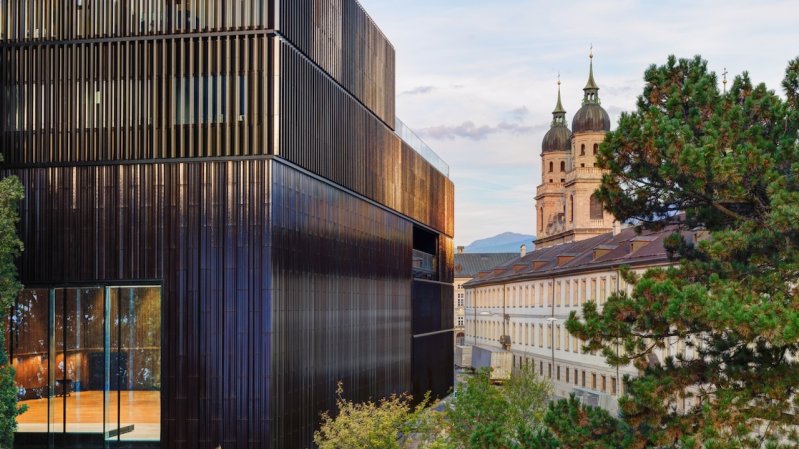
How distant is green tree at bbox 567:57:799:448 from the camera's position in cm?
1981

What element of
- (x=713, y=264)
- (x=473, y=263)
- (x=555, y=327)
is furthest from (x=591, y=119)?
(x=713, y=264)

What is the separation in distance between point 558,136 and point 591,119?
20920mm

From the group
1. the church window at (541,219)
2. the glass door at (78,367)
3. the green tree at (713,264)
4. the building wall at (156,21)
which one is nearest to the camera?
the green tree at (713,264)

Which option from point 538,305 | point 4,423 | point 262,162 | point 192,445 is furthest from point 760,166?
point 538,305

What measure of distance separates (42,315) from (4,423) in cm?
479

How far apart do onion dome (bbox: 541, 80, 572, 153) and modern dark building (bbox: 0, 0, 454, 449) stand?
130m

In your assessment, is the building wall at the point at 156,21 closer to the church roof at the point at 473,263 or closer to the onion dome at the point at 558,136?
the onion dome at the point at 558,136

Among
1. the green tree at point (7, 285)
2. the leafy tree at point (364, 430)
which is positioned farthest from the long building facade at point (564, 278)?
the green tree at point (7, 285)

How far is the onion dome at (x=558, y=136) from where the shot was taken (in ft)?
535

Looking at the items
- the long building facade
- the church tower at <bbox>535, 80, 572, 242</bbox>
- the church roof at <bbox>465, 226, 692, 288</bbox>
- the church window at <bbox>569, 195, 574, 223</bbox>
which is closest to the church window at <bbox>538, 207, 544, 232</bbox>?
the long building facade

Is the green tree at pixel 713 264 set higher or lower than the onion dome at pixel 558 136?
lower

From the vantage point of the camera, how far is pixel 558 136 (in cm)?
16288

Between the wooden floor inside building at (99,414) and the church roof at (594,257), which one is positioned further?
the church roof at (594,257)

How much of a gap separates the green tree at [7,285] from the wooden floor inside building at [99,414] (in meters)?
2.83
